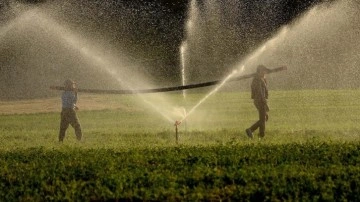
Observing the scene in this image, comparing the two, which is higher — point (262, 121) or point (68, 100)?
point (68, 100)

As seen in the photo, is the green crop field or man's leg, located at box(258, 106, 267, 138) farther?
man's leg, located at box(258, 106, 267, 138)

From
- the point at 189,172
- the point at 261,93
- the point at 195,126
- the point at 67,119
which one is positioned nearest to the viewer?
the point at 189,172

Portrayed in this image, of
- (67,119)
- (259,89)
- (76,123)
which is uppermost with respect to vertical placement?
(259,89)

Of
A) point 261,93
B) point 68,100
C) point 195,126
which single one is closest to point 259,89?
point 261,93

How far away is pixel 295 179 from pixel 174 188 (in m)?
2.16

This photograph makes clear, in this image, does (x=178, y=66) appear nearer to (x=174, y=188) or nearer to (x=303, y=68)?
Result: (x=303, y=68)

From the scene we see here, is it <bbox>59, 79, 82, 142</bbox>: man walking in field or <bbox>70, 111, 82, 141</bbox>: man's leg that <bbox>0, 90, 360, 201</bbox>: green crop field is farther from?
<bbox>59, 79, 82, 142</bbox>: man walking in field

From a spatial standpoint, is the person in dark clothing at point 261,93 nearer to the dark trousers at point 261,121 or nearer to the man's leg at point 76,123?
the dark trousers at point 261,121

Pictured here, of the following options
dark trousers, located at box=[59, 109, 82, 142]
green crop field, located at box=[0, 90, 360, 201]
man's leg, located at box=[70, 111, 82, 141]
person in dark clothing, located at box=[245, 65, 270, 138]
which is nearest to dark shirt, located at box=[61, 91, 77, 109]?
dark trousers, located at box=[59, 109, 82, 142]

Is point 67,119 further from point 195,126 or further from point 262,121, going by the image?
point 195,126

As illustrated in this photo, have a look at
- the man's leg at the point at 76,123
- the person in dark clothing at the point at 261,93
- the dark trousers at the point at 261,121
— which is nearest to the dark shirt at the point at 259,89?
the person in dark clothing at the point at 261,93

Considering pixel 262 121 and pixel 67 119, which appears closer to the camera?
pixel 262 121

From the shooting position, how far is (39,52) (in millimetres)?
93625

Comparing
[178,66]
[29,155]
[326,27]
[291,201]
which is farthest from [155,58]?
[291,201]
